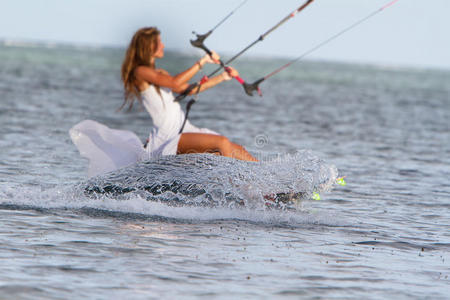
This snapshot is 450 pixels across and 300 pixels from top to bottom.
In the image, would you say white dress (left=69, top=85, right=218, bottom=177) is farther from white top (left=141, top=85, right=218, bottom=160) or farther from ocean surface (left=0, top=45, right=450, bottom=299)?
ocean surface (left=0, top=45, right=450, bottom=299)

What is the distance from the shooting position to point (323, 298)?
7.14m

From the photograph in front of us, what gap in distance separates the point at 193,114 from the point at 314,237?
2226cm

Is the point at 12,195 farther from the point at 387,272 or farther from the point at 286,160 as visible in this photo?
the point at 387,272

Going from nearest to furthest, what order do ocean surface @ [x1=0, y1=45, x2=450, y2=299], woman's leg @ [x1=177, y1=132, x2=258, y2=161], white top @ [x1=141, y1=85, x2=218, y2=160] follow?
1. ocean surface @ [x1=0, y1=45, x2=450, y2=299]
2. white top @ [x1=141, y1=85, x2=218, y2=160]
3. woman's leg @ [x1=177, y1=132, x2=258, y2=161]

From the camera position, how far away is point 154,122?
10.7m

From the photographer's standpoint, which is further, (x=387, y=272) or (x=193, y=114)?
(x=193, y=114)

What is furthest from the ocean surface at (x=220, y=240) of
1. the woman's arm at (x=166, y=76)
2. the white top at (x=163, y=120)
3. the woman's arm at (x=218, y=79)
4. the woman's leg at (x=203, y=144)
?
the woman's arm at (x=166, y=76)

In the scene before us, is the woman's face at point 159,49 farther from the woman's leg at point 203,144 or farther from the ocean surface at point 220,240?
the ocean surface at point 220,240

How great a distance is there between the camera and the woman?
34.4ft

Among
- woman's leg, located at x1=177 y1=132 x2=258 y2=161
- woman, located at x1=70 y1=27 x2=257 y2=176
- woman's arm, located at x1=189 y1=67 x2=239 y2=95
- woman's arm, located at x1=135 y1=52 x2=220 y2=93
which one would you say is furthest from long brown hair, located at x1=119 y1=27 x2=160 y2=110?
woman's leg, located at x1=177 y1=132 x2=258 y2=161

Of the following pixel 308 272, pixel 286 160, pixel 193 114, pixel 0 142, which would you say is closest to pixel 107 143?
pixel 286 160

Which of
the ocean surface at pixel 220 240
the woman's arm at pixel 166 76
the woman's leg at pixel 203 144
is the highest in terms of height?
the woman's arm at pixel 166 76

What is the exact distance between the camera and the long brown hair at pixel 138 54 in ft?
34.3

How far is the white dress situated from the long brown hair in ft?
0.73
